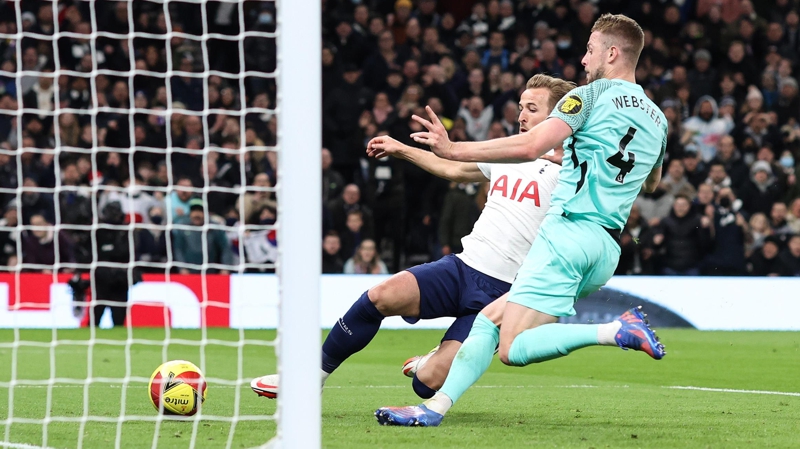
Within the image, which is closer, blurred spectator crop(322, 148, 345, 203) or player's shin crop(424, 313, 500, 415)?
player's shin crop(424, 313, 500, 415)

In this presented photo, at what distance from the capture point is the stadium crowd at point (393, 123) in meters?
14.0

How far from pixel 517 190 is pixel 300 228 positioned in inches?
90.1

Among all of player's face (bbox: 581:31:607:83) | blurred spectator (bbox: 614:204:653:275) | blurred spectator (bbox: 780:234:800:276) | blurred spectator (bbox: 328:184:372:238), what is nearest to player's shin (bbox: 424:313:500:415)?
player's face (bbox: 581:31:607:83)

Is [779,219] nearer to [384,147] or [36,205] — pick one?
[36,205]

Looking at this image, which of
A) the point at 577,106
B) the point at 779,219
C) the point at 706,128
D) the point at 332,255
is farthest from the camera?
the point at 706,128

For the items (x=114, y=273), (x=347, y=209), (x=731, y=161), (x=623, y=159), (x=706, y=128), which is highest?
(x=623, y=159)

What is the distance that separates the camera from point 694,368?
9.82m

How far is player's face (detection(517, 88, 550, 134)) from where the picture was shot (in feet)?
19.7

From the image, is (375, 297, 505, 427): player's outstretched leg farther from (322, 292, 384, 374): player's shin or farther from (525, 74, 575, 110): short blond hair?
(525, 74, 575, 110): short blond hair

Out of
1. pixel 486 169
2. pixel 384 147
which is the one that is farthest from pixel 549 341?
pixel 486 169

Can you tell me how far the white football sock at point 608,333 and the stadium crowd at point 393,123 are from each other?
28.8ft

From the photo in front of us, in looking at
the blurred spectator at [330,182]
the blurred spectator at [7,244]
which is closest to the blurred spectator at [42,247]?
the blurred spectator at [7,244]

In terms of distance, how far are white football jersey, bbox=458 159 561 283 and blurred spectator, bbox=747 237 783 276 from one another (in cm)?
931

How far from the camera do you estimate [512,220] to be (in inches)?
239
